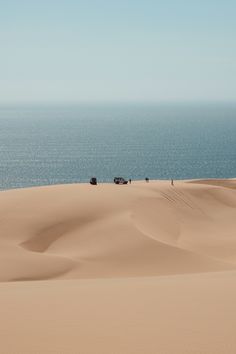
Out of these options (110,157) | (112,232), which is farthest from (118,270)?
(110,157)

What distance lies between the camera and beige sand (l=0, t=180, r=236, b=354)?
7.05 meters

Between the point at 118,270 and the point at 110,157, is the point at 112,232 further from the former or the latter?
the point at 110,157

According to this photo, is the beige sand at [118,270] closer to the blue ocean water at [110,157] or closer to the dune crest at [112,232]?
the dune crest at [112,232]

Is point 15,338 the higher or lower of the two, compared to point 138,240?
higher

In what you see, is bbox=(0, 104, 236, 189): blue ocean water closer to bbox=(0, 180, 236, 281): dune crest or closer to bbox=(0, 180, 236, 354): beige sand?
bbox=(0, 180, 236, 281): dune crest

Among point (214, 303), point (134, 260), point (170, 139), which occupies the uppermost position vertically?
point (214, 303)

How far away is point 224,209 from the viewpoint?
30531 mm

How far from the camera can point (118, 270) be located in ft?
59.4

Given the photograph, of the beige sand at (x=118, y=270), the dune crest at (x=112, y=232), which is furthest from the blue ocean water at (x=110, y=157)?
the beige sand at (x=118, y=270)

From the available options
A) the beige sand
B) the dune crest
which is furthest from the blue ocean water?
the beige sand

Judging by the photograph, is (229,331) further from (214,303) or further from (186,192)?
(186,192)

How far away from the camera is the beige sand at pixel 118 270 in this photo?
705 centimetres

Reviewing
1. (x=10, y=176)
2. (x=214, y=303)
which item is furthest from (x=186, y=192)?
(x=10, y=176)

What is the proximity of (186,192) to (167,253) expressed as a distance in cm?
1275
